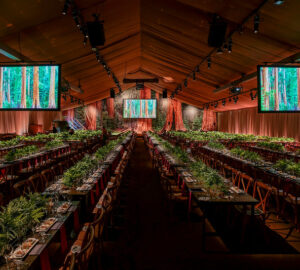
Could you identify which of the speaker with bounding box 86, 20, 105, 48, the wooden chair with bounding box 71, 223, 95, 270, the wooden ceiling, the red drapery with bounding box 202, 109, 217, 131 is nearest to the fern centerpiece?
the wooden chair with bounding box 71, 223, 95, 270

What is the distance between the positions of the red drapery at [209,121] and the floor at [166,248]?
2005 cm

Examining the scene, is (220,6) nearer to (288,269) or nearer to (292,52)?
(292,52)

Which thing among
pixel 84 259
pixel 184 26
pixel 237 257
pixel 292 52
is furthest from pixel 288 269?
pixel 184 26

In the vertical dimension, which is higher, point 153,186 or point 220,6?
point 220,6

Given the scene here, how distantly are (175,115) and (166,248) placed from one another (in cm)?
2153

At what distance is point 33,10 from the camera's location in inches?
215

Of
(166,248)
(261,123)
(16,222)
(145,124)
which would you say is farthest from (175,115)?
(16,222)

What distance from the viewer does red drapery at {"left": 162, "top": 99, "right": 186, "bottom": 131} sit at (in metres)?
24.3

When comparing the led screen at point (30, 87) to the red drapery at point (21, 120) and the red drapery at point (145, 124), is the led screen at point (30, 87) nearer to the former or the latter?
the red drapery at point (21, 120)

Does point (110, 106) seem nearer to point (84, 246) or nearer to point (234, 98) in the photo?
point (234, 98)

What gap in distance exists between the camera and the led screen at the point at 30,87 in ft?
18.5

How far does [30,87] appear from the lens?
5.67 meters

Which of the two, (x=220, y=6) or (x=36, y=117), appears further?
(x=36, y=117)

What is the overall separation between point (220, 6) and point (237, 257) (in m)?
5.38
